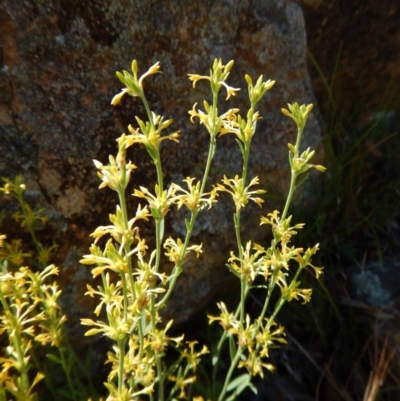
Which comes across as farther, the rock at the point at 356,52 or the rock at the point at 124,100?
the rock at the point at 356,52

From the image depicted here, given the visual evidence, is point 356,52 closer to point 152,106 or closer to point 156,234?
point 152,106

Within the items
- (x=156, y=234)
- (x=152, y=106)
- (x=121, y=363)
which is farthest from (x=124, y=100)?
(x=121, y=363)

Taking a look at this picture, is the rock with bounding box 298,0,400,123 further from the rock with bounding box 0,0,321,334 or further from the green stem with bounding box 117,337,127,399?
the green stem with bounding box 117,337,127,399

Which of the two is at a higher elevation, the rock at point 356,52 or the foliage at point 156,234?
the rock at point 356,52

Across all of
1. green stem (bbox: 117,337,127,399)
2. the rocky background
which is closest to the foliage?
green stem (bbox: 117,337,127,399)

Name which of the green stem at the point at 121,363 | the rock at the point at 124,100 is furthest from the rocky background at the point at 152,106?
the green stem at the point at 121,363

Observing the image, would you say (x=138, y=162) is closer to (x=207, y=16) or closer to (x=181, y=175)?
(x=181, y=175)

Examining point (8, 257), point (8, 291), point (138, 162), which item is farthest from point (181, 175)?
point (8, 291)

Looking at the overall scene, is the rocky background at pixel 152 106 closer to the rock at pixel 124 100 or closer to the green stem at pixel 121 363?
the rock at pixel 124 100
